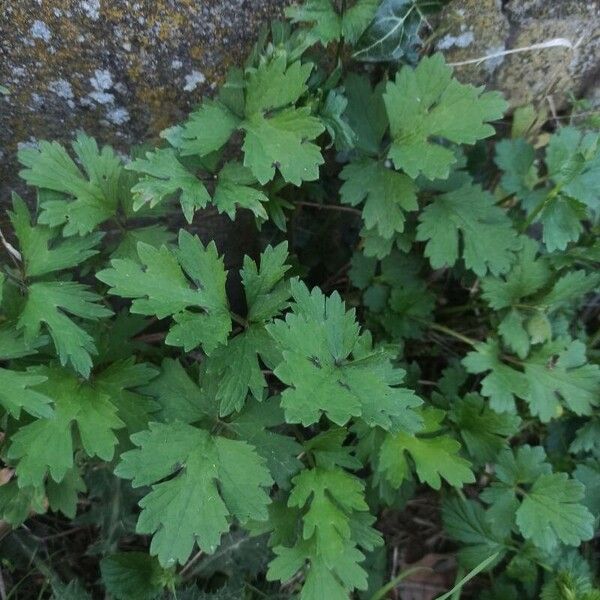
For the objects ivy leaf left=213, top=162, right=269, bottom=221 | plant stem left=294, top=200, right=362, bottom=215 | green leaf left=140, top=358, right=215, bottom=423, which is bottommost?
green leaf left=140, top=358, right=215, bottom=423

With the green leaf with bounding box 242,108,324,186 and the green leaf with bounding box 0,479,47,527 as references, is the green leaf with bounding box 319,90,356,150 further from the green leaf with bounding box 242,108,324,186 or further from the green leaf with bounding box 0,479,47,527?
the green leaf with bounding box 0,479,47,527

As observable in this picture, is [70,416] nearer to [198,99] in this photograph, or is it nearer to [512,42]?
[198,99]

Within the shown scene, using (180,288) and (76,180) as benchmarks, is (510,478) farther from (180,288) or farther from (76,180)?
(76,180)

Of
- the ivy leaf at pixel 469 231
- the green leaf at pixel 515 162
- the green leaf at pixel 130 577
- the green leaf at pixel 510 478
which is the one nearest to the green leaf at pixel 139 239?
the ivy leaf at pixel 469 231

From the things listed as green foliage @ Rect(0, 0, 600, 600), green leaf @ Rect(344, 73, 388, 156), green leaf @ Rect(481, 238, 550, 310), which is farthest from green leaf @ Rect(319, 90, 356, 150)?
green leaf @ Rect(481, 238, 550, 310)

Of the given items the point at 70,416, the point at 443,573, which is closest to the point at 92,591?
the point at 70,416
